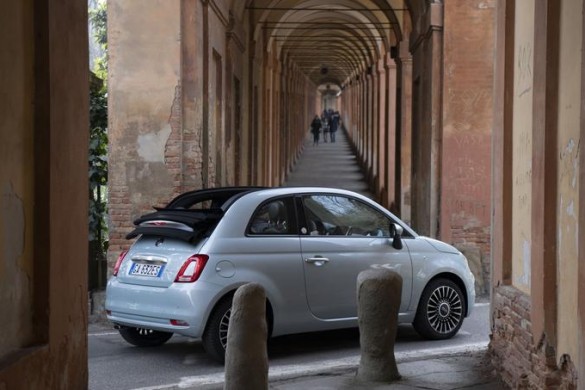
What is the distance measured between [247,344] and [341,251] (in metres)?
2.80

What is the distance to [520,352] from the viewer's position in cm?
664

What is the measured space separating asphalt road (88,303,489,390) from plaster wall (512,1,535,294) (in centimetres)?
183

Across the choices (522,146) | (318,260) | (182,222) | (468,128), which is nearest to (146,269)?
(182,222)

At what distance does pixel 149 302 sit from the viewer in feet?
26.2

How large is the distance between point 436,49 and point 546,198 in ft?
29.1

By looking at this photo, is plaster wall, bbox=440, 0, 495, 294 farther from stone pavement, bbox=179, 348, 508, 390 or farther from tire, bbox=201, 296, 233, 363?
tire, bbox=201, 296, 233, 363

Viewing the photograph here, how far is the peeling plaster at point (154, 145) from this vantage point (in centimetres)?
1216

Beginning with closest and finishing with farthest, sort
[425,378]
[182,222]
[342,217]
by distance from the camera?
[425,378]
[182,222]
[342,217]

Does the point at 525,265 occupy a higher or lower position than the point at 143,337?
higher

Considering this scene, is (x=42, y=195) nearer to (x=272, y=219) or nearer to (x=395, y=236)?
(x=272, y=219)

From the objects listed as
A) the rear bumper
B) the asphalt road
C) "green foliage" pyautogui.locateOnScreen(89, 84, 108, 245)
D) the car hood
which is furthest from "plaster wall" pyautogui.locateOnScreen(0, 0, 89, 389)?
"green foliage" pyautogui.locateOnScreen(89, 84, 108, 245)

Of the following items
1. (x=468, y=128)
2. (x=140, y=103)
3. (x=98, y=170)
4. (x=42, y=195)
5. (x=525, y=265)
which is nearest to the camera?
(x=42, y=195)

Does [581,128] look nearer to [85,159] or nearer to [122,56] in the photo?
[85,159]

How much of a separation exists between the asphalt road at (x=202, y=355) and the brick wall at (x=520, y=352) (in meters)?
1.12
